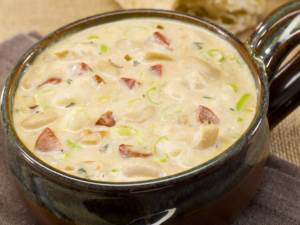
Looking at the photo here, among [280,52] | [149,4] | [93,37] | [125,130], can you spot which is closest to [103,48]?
[93,37]

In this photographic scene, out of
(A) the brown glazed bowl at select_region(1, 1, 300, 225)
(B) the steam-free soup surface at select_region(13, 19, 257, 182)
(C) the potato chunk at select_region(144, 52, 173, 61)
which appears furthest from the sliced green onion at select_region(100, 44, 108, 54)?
(A) the brown glazed bowl at select_region(1, 1, 300, 225)

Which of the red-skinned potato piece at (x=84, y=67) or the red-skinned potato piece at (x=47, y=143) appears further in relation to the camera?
the red-skinned potato piece at (x=84, y=67)

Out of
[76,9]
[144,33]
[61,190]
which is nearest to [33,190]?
[61,190]

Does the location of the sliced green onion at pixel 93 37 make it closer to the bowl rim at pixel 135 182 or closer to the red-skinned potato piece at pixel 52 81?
the bowl rim at pixel 135 182

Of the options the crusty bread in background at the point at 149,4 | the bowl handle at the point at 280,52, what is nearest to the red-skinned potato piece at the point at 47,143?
the bowl handle at the point at 280,52

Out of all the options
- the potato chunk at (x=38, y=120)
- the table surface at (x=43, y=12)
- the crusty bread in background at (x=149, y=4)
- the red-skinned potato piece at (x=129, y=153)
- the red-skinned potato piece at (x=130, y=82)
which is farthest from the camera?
the table surface at (x=43, y=12)

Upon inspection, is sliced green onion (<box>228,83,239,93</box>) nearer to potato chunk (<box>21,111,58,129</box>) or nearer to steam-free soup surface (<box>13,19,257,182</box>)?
steam-free soup surface (<box>13,19,257,182</box>)
